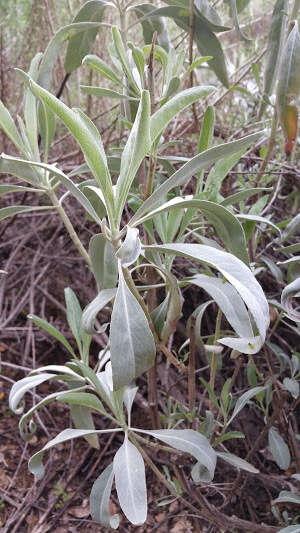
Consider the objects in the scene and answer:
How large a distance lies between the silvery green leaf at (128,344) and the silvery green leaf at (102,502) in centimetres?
35

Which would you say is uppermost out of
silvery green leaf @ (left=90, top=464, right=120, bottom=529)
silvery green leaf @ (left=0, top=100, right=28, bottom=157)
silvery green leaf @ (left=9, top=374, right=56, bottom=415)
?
silvery green leaf @ (left=0, top=100, right=28, bottom=157)

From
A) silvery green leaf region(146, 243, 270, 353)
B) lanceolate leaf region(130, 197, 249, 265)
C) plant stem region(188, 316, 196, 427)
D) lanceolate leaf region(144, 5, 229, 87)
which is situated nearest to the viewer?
silvery green leaf region(146, 243, 270, 353)

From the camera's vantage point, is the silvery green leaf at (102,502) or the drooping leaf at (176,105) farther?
the silvery green leaf at (102,502)

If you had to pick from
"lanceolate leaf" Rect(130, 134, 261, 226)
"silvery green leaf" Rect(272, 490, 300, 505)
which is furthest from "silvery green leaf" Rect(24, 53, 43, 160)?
"silvery green leaf" Rect(272, 490, 300, 505)

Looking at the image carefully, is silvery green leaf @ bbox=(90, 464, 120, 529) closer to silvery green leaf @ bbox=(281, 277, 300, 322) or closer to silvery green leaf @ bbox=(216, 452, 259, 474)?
silvery green leaf @ bbox=(216, 452, 259, 474)

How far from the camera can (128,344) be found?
1.65 ft

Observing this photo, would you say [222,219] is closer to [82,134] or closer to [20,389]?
[82,134]

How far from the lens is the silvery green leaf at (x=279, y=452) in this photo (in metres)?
0.88

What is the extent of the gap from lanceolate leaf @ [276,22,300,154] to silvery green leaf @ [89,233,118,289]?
0.36m

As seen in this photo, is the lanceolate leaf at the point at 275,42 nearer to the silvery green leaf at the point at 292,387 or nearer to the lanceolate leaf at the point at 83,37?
the lanceolate leaf at the point at 83,37

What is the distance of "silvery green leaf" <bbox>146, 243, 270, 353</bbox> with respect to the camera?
17.4 inches

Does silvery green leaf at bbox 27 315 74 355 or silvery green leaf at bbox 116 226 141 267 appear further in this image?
silvery green leaf at bbox 27 315 74 355

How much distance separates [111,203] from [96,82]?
1.35 meters

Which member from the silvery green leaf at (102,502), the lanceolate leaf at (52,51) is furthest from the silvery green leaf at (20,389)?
the lanceolate leaf at (52,51)
